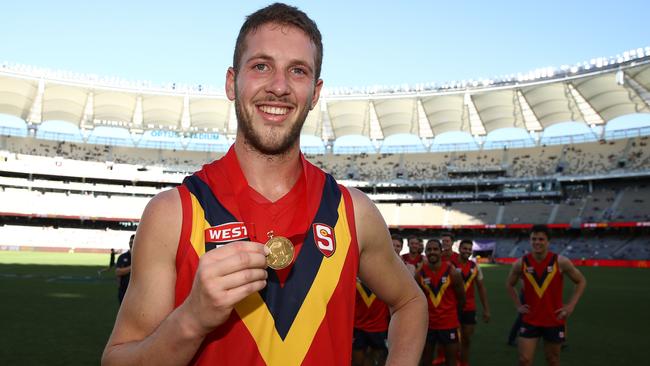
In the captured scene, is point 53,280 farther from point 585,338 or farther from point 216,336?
point 216,336

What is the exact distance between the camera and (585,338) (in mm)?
11992

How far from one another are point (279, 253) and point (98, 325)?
11.7m

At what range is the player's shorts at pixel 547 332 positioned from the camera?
7512mm

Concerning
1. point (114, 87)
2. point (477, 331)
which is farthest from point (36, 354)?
point (114, 87)

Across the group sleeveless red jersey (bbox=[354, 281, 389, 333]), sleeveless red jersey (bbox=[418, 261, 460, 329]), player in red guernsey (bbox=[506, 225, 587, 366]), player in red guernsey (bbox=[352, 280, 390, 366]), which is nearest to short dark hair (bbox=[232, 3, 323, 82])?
player in red guernsey (bbox=[352, 280, 390, 366])

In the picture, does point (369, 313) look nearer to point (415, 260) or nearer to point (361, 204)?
point (415, 260)

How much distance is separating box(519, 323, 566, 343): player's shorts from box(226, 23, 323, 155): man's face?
271 inches

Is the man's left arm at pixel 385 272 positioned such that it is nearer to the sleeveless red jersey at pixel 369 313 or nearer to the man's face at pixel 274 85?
the man's face at pixel 274 85

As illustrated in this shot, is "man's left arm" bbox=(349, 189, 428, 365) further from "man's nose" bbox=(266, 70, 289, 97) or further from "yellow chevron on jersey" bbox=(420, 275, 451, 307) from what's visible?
"yellow chevron on jersey" bbox=(420, 275, 451, 307)

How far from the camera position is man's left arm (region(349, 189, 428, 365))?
2.11 metres

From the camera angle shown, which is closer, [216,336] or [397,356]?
[216,336]

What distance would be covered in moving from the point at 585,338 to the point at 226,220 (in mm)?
12539

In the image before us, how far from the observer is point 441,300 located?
28.9ft

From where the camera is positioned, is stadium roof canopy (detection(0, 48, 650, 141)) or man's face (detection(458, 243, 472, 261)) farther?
stadium roof canopy (detection(0, 48, 650, 141))
